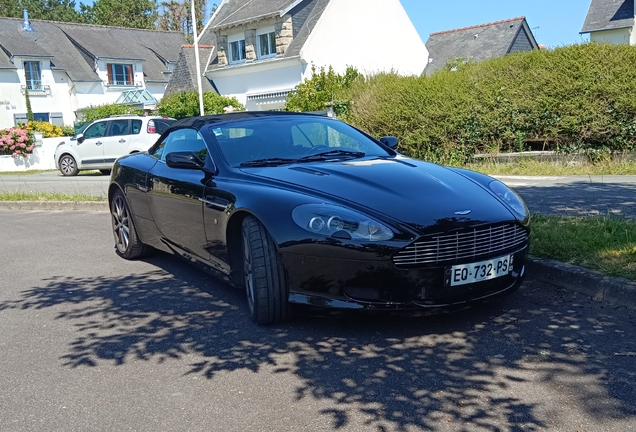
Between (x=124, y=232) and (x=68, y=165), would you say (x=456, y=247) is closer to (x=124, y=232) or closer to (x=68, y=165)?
(x=124, y=232)

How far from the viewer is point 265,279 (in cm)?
442

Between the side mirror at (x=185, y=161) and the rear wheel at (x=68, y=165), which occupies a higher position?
the side mirror at (x=185, y=161)

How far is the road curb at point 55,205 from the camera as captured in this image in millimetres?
11367

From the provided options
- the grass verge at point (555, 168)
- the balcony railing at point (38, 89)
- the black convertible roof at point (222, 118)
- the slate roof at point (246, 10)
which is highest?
the slate roof at point (246, 10)

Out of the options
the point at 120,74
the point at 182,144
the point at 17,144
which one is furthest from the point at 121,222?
the point at 120,74

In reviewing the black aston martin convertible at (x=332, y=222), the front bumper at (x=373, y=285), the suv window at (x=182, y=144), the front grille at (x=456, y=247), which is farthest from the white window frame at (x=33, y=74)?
the front grille at (x=456, y=247)

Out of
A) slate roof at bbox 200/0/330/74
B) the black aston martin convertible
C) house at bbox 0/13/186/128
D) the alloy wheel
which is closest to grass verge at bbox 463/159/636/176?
the black aston martin convertible

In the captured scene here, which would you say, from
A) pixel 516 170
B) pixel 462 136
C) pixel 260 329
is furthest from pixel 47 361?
pixel 462 136

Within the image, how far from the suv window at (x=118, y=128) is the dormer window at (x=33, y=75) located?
29271 millimetres

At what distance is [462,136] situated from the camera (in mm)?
15023

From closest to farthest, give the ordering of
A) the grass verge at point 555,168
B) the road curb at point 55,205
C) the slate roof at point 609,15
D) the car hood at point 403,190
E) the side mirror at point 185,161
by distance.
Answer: the car hood at point 403,190 → the side mirror at point 185,161 → the road curb at point 55,205 → the grass verge at point 555,168 → the slate roof at point 609,15

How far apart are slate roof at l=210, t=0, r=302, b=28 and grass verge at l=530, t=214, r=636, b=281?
27395 mm

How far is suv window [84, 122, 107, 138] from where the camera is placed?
20938 mm

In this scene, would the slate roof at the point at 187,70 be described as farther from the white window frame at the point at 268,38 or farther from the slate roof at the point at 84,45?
the slate roof at the point at 84,45
